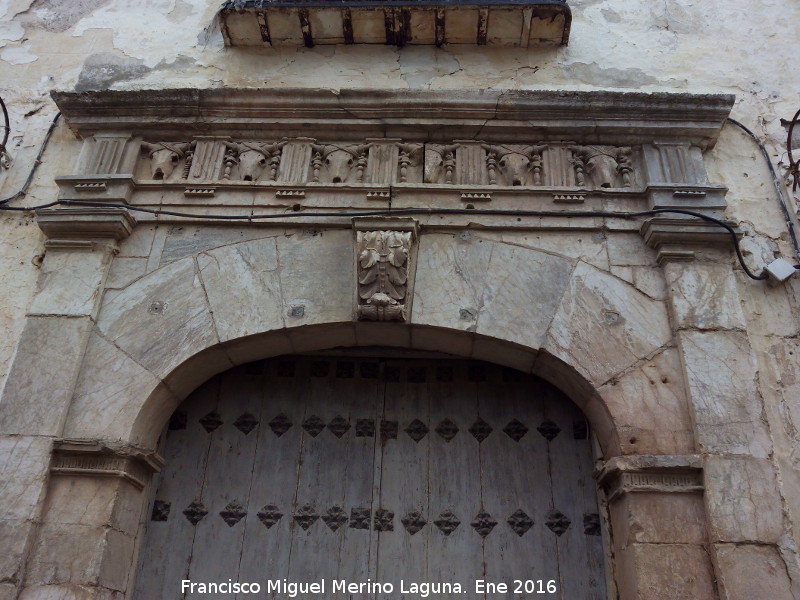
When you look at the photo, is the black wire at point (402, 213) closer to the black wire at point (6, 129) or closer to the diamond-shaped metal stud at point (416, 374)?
the black wire at point (6, 129)

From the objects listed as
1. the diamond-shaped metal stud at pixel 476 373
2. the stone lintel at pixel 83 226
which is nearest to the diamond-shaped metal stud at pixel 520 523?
the diamond-shaped metal stud at pixel 476 373

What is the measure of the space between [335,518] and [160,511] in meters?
→ 0.80

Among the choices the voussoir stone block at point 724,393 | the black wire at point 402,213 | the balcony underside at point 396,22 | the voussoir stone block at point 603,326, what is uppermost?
the balcony underside at point 396,22

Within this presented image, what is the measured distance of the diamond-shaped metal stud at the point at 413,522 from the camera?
3.05 m

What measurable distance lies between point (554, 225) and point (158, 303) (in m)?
1.84

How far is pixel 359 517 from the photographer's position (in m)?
3.08

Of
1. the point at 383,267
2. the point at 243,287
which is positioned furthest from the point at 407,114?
the point at 243,287

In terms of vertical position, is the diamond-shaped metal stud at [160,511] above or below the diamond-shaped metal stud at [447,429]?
below

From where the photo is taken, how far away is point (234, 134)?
350 centimetres

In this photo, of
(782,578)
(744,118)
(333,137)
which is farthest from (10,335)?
(744,118)

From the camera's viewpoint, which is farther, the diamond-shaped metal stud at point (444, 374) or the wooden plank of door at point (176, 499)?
the diamond-shaped metal stud at point (444, 374)

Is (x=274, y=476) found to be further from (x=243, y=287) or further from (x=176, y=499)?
(x=243, y=287)

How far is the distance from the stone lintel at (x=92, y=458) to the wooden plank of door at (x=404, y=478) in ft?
3.67

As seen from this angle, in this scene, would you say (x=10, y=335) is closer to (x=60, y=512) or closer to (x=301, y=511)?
(x=60, y=512)
